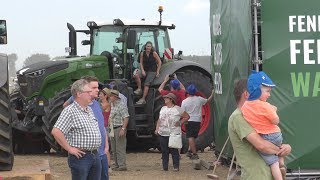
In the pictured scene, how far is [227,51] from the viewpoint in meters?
12.3

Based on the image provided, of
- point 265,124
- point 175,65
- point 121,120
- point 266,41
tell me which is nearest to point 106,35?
point 175,65

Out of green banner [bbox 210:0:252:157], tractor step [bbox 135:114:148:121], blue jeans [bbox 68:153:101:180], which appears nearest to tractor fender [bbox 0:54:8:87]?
blue jeans [bbox 68:153:101:180]

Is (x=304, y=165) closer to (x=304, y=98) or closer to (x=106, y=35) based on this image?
(x=304, y=98)

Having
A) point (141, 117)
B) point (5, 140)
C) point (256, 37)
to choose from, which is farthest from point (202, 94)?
point (5, 140)

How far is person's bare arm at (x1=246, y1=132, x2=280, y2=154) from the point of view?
6.21 m

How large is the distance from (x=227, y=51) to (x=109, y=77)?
5063mm

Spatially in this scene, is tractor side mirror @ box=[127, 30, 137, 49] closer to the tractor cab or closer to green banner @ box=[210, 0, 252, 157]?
the tractor cab

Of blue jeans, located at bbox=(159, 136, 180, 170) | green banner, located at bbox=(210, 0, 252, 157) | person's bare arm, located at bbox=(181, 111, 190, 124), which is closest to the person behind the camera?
green banner, located at bbox=(210, 0, 252, 157)

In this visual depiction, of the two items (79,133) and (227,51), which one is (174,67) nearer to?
(227,51)

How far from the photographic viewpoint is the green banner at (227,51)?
10961 millimetres

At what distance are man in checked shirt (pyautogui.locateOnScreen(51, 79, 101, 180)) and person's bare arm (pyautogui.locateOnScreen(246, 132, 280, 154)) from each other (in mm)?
2175

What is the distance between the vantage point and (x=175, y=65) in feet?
54.7

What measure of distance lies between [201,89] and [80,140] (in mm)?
9281

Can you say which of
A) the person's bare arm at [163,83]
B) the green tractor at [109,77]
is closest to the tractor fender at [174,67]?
the green tractor at [109,77]
